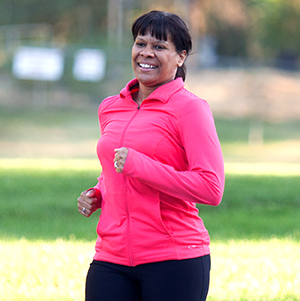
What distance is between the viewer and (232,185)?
12367 millimetres

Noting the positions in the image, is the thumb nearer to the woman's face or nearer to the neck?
the neck

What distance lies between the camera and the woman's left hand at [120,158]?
9.04 feet

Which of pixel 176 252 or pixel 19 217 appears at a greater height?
pixel 176 252

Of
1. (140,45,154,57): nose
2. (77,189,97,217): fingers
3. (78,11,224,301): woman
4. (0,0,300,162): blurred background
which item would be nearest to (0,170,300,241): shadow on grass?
(77,189,97,217): fingers

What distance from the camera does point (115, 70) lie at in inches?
1909

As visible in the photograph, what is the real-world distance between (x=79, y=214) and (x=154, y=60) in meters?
Result: 7.51

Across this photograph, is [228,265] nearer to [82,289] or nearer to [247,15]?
[82,289]

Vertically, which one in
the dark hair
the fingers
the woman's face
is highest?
the dark hair

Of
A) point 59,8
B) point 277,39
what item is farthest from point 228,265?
point 277,39

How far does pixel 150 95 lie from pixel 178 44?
30 cm

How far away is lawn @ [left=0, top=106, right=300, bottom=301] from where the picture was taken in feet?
16.4

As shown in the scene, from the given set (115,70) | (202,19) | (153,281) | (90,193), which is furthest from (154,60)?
(202,19)

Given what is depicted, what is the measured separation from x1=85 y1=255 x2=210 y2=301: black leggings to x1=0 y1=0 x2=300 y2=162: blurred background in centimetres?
2255

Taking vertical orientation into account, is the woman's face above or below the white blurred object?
above
